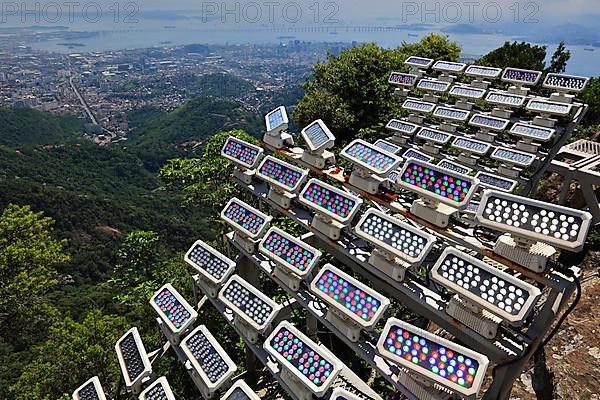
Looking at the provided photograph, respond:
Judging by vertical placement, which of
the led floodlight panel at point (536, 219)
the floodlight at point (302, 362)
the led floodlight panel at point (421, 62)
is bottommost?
the floodlight at point (302, 362)

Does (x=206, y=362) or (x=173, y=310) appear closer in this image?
(x=206, y=362)

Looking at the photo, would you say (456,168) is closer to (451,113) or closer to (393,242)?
(451,113)

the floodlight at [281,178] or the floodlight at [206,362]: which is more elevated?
the floodlight at [281,178]

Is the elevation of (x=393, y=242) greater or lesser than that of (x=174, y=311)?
greater

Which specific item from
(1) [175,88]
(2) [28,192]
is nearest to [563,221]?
(2) [28,192]

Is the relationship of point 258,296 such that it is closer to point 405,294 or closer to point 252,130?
point 405,294

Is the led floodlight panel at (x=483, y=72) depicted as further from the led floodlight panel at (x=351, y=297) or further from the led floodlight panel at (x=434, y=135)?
the led floodlight panel at (x=351, y=297)

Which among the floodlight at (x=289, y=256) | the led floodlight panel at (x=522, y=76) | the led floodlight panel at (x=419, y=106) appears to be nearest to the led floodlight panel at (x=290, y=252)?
the floodlight at (x=289, y=256)

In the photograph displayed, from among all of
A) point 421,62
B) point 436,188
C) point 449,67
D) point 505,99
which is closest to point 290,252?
point 436,188
